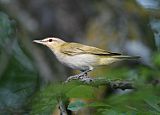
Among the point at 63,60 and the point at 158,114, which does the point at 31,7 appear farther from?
the point at 158,114

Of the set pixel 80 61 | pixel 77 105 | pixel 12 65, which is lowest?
pixel 77 105

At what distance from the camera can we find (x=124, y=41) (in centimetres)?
592

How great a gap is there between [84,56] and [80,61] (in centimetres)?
8

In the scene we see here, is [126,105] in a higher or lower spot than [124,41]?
lower

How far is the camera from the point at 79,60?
352 cm

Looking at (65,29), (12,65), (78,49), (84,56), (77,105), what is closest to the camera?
(77,105)

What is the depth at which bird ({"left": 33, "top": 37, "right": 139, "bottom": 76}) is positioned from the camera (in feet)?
10.7

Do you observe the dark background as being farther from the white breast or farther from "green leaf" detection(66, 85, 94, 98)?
"green leaf" detection(66, 85, 94, 98)

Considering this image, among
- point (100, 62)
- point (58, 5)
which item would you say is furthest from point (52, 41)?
point (58, 5)

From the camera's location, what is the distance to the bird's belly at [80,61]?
3381 mm

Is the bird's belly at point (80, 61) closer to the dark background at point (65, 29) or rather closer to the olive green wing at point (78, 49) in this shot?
the olive green wing at point (78, 49)

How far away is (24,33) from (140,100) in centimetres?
451

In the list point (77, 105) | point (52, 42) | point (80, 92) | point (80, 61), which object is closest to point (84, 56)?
point (80, 61)

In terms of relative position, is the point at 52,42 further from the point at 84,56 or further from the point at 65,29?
the point at 65,29
